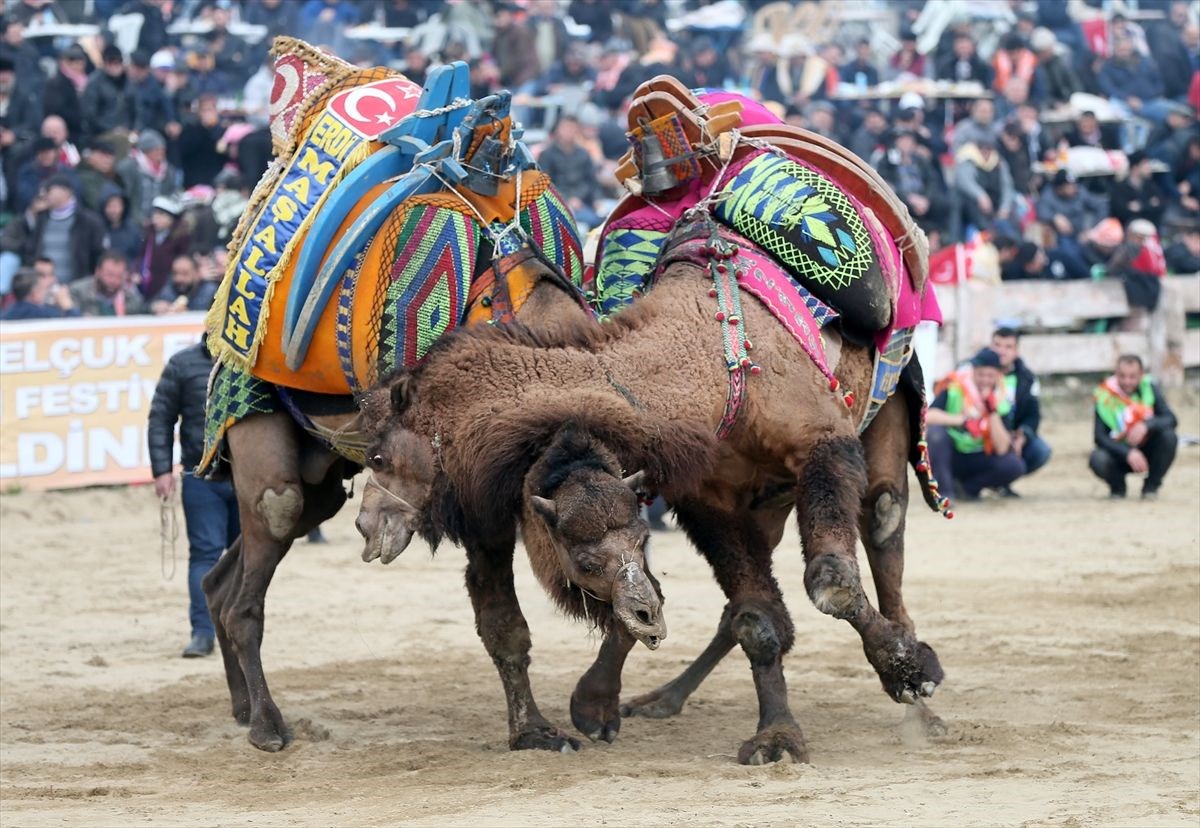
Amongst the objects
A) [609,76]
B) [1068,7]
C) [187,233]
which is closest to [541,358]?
[187,233]

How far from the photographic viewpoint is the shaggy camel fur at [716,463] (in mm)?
5324

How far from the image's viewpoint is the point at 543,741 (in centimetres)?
638

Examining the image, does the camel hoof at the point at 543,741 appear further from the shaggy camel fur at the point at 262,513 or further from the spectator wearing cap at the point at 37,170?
the spectator wearing cap at the point at 37,170

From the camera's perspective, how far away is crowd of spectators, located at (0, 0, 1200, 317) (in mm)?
13883

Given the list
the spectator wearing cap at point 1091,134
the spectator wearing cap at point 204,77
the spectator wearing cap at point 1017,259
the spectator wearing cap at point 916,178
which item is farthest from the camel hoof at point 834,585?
the spectator wearing cap at point 1091,134

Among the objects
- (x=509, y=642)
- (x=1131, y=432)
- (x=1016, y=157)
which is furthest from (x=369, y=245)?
(x=1016, y=157)

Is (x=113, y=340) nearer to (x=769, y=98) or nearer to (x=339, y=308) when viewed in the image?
(x=339, y=308)

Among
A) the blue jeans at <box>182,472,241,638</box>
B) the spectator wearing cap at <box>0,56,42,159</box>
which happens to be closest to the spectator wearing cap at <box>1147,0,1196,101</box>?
the spectator wearing cap at <box>0,56,42,159</box>

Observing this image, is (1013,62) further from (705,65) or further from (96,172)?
(96,172)

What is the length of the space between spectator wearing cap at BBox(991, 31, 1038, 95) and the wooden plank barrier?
4369 mm

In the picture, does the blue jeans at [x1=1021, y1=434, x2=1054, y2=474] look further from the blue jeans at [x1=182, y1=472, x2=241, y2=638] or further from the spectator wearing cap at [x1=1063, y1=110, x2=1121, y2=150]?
the spectator wearing cap at [x1=1063, y1=110, x2=1121, y2=150]

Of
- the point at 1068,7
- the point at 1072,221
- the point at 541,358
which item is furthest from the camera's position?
the point at 1068,7

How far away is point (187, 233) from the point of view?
13.8 meters

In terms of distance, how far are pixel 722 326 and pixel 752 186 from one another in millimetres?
894
